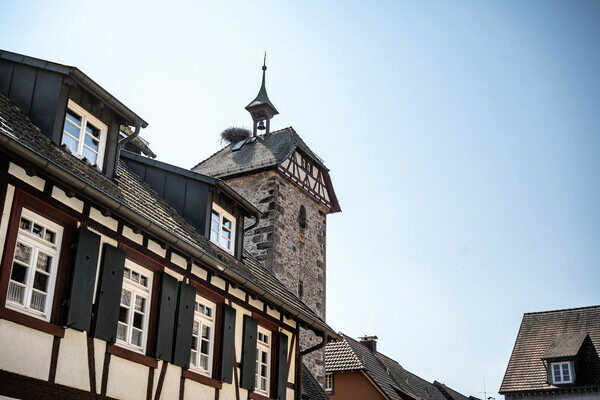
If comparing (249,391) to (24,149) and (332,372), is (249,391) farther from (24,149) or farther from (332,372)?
(332,372)

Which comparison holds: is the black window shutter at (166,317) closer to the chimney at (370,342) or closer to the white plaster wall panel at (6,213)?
the white plaster wall panel at (6,213)

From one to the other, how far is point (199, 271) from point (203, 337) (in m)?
1.10

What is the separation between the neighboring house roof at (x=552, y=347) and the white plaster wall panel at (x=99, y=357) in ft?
85.1

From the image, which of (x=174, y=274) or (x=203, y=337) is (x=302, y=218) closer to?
(x=203, y=337)

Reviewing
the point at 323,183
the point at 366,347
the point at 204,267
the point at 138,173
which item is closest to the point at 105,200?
the point at 204,267

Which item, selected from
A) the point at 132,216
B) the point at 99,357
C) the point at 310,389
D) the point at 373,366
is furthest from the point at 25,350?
the point at 373,366

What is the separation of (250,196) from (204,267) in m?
12.3

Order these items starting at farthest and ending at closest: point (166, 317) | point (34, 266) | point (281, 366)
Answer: point (281, 366) < point (166, 317) < point (34, 266)

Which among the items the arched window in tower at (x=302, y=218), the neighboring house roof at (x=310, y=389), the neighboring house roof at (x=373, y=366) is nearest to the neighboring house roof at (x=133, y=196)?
the neighboring house roof at (x=310, y=389)

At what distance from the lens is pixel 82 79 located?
1102cm

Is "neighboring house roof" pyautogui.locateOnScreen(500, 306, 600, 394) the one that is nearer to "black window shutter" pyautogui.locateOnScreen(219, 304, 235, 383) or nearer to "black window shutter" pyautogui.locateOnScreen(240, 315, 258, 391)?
"black window shutter" pyautogui.locateOnScreen(240, 315, 258, 391)

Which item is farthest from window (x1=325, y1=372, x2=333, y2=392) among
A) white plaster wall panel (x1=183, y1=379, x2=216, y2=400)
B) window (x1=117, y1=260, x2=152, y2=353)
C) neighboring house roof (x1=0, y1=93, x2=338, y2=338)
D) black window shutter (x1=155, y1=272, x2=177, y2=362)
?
window (x1=117, y1=260, x2=152, y2=353)

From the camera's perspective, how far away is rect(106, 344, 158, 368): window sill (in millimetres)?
9797

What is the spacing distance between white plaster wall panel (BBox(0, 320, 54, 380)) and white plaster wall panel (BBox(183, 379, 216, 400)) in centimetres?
308
